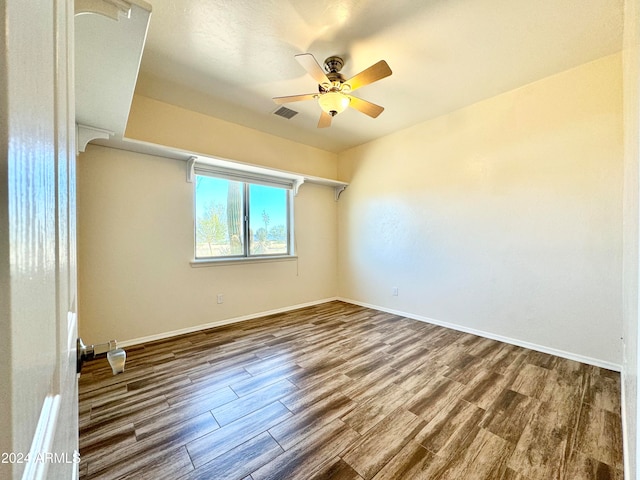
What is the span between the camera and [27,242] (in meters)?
0.19

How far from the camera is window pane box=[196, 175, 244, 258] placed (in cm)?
328

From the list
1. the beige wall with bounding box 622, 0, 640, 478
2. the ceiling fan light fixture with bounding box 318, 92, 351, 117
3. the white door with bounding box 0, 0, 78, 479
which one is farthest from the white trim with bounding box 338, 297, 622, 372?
the white door with bounding box 0, 0, 78, 479

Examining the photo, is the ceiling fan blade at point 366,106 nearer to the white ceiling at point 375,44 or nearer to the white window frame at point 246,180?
the white ceiling at point 375,44

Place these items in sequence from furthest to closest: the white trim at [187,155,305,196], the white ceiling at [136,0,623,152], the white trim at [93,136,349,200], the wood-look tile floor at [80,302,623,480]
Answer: the white trim at [187,155,305,196]
the white trim at [93,136,349,200]
the white ceiling at [136,0,623,152]
the wood-look tile floor at [80,302,623,480]

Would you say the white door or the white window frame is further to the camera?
the white window frame

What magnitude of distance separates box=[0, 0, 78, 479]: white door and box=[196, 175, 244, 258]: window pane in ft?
10.4

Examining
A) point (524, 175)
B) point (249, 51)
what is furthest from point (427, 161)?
point (249, 51)

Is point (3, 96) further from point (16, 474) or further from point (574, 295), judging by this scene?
point (574, 295)

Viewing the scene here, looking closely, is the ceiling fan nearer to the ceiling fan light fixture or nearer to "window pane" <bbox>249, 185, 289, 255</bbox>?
the ceiling fan light fixture

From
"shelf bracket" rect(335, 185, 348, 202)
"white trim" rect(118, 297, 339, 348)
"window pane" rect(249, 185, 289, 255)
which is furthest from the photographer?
"shelf bracket" rect(335, 185, 348, 202)

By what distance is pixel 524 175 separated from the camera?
2709mm

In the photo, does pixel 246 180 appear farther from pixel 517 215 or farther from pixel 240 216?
pixel 517 215

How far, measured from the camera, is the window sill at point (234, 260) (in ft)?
10.4

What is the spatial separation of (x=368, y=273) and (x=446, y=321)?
134 centimetres
